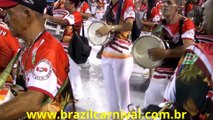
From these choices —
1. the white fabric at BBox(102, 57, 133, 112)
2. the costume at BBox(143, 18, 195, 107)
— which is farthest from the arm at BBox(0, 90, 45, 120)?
the white fabric at BBox(102, 57, 133, 112)

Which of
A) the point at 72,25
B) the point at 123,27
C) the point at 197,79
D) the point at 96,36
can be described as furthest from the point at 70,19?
the point at 197,79

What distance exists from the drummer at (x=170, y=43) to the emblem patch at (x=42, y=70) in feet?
6.07

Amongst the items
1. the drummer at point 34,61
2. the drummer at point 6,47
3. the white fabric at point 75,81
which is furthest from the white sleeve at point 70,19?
the drummer at point 34,61

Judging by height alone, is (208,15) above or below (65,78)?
above

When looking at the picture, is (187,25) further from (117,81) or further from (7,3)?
(7,3)

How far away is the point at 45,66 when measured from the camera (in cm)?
203

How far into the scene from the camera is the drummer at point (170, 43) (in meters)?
3.75

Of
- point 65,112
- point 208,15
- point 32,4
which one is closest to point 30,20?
point 32,4

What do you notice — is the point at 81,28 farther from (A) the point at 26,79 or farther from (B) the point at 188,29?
(A) the point at 26,79

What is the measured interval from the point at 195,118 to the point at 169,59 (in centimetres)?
199

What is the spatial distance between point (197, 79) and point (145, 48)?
197 centimetres

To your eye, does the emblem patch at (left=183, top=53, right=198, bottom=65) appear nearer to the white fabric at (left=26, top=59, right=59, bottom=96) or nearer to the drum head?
the white fabric at (left=26, top=59, right=59, bottom=96)

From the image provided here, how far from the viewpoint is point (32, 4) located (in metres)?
2.12

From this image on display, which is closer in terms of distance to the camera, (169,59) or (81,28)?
(169,59)
